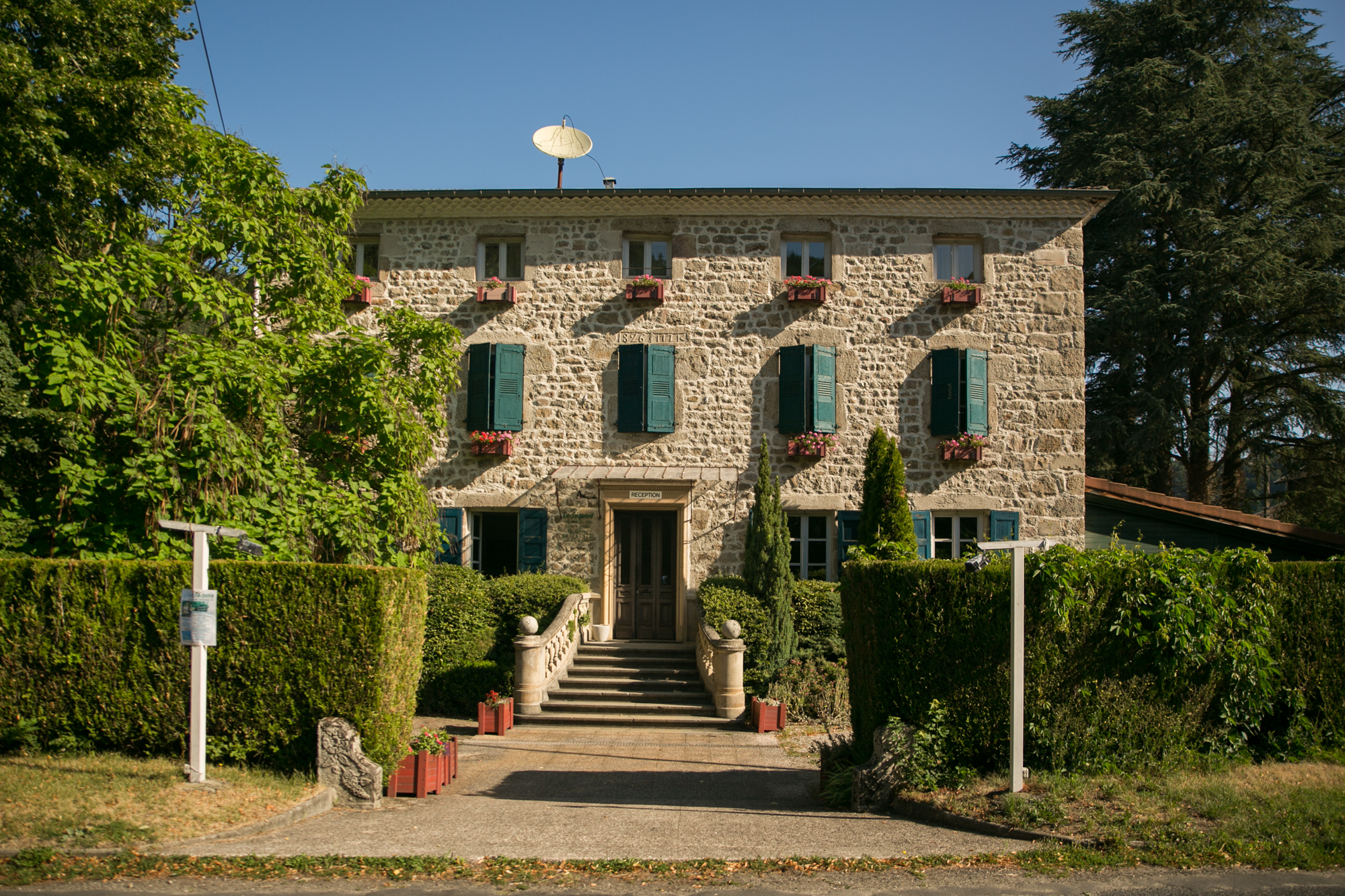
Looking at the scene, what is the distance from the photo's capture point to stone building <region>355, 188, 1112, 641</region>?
1434cm

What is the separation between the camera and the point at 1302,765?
695 centimetres

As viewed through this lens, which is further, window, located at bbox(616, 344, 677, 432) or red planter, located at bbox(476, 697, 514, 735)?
window, located at bbox(616, 344, 677, 432)

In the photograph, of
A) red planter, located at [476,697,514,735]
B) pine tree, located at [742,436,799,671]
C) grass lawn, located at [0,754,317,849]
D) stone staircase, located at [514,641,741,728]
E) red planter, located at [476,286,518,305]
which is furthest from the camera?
red planter, located at [476,286,518,305]

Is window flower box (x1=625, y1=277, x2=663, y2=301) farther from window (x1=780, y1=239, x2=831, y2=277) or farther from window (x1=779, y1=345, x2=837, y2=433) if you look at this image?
window (x1=779, y1=345, x2=837, y2=433)

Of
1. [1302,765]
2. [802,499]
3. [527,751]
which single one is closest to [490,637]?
[527,751]

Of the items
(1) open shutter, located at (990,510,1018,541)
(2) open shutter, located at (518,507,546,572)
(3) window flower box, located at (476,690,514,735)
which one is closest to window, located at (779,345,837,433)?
(1) open shutter, located at (990,510,1018,541)

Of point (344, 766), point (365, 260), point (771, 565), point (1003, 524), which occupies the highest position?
point (365, 260)

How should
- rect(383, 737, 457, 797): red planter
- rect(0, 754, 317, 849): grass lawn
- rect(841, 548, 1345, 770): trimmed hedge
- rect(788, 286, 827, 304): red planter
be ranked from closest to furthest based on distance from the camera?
rect(0, 754, 317, 849): grass lawn → rect(841, 548, 1345, 770): trimmed hedge → rect(383, 737, 457, 797): red planter → rect(788, 286, 827, 304): red planter

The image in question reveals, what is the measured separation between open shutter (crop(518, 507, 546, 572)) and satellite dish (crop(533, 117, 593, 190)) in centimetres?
622

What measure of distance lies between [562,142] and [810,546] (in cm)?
876

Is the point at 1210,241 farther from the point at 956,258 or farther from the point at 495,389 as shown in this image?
the point at 495,389

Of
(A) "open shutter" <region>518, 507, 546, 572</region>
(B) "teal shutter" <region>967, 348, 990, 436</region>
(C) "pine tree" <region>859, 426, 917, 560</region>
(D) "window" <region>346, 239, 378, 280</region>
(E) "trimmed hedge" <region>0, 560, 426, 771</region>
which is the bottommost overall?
(E) "trimmed hedge" <region>0, 560, 426, 771</region>

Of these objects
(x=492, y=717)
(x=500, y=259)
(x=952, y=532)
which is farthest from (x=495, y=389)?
(x=952, y=532)

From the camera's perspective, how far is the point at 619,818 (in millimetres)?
6906
